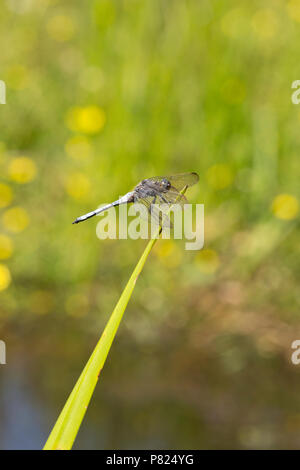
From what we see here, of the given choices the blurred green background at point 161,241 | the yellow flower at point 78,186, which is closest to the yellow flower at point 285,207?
the blurred green background at point 161,241

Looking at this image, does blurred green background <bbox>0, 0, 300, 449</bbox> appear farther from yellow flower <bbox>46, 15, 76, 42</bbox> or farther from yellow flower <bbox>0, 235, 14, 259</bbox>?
yellow flower <bbox>46, 15, 76, 42</bbox>

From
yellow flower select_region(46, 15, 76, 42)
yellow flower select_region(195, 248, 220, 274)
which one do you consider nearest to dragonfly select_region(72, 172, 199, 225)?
yellow flower select_region(195, 248, 220, 274)

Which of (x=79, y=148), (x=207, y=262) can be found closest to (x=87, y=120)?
(x=79, y=148)

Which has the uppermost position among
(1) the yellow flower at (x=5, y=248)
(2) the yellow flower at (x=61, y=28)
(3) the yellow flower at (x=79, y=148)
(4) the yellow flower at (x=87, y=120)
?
(2) the yellow flower at (x=61, y=28)

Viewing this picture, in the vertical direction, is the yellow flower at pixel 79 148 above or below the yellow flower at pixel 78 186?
above

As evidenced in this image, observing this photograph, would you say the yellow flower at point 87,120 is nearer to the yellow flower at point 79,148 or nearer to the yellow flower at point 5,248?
the yellow flower at point 79,148
